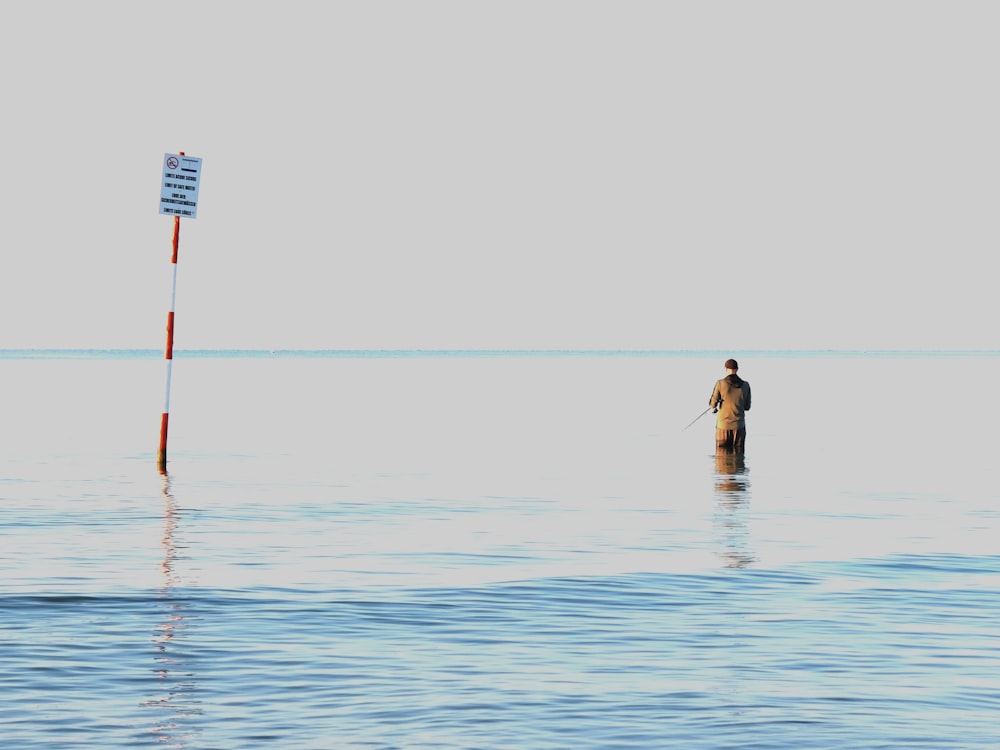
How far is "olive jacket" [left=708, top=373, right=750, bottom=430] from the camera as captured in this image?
27.5 meters

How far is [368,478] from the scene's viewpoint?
86.3 feet

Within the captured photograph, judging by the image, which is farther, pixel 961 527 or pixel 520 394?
pixel 520 394

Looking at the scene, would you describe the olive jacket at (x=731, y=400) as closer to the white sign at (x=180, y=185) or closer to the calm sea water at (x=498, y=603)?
the calm sea water at (x=498, y=603)

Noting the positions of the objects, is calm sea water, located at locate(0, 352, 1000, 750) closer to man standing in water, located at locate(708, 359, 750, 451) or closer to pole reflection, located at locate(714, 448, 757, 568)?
pole reflection, located at locate(714, 448, 757, 568)

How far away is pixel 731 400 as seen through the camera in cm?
2788

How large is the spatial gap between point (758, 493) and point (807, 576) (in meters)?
8.98

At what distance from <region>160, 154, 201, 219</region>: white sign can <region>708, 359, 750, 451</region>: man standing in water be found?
9.61m

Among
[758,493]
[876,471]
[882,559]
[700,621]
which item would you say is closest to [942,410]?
[876,471]

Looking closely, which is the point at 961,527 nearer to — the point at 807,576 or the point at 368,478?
the point at 807,576

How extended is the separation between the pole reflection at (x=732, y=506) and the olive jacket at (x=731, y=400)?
0.63 m

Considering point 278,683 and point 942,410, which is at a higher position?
point 942,410

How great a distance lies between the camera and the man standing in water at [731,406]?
2747 centimetres

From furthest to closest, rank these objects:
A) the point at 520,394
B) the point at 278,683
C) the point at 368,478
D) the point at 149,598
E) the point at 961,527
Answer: the point at 520,394 < the point at 368,478 < the point at 961,527 < the point at 149,598 < the point at 278,683

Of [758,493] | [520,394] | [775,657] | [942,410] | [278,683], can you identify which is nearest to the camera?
[278,683]
